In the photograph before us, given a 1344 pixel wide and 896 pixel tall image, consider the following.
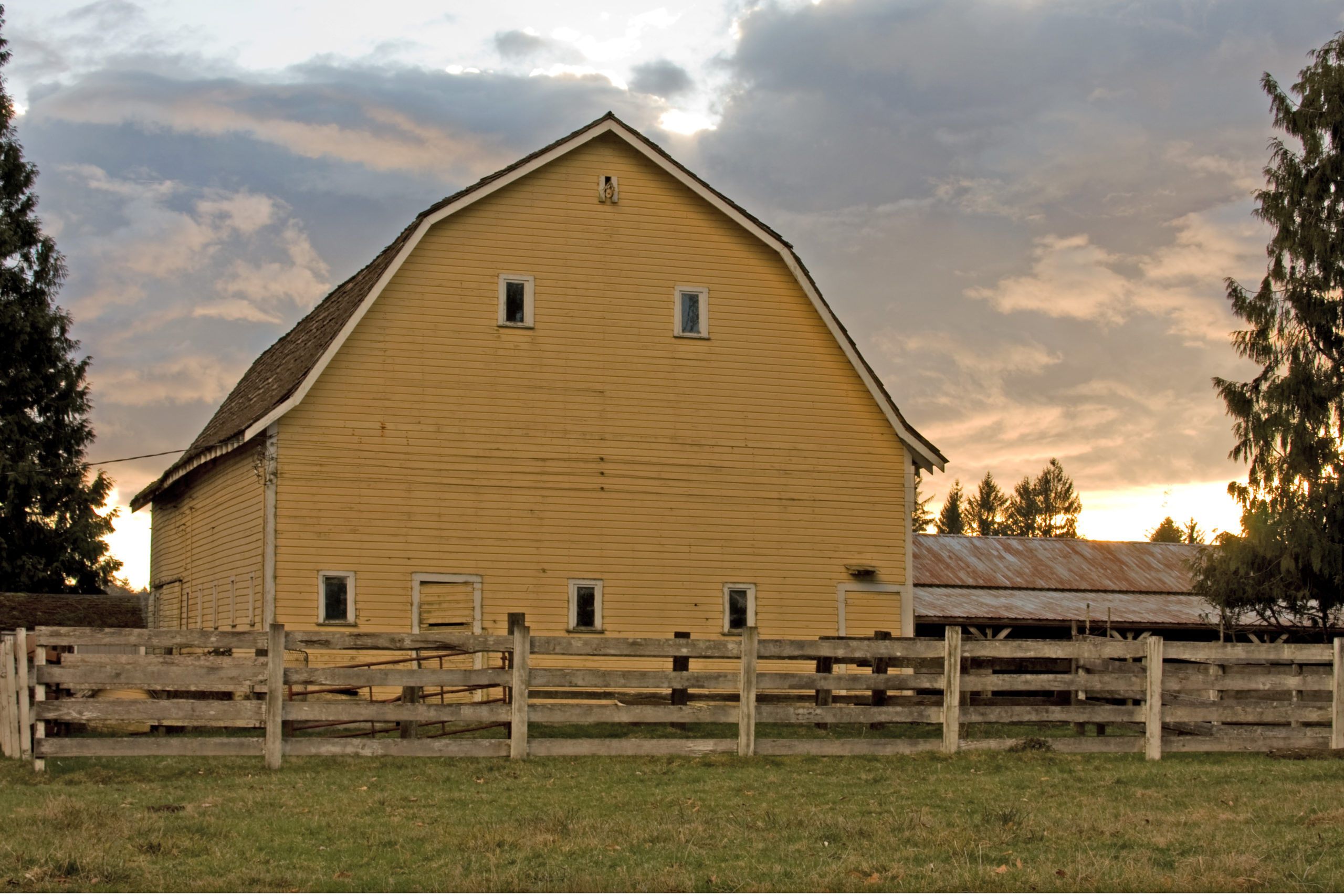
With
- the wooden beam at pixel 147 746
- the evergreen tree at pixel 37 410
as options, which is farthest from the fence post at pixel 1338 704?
the evergreen tree at pixel 37 410

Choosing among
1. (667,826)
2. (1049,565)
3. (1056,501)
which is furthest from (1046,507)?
(667,826)

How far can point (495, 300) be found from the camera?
23.5 metres

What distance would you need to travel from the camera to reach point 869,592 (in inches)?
963

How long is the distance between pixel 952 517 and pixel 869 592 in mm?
102864

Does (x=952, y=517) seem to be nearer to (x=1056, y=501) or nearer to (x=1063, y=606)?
(x=1056, y=501)

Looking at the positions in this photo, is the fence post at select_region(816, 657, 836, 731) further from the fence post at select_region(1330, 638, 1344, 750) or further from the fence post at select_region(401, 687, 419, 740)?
the fence post at select_region(1330, 638, 1344, 750)

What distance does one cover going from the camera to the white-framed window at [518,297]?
77.5 feet

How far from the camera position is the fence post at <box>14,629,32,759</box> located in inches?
546

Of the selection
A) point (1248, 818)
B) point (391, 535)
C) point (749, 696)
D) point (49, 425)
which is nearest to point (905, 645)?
point (749, 696)

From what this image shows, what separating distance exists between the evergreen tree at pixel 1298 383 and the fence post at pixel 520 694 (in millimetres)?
26035

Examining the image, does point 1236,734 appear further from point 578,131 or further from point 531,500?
point 578,131

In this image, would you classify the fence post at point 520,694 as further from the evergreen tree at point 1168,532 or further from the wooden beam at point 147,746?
the evergreen tree at point 1168,532

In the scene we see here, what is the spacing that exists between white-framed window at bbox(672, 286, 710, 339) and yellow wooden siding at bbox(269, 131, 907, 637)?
0.35 ft

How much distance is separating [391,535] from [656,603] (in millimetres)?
4565
